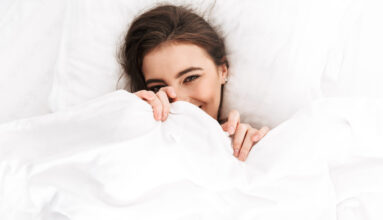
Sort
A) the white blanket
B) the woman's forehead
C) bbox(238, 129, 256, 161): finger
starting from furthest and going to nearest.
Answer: the woman's forehead → bbox(238, 129, 256, 161): finger → the white blanket

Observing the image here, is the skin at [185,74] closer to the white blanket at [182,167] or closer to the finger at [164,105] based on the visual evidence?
the finger at [164,105]

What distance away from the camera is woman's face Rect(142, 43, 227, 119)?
100 centimetres

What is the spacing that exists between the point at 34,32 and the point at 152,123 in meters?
0.67

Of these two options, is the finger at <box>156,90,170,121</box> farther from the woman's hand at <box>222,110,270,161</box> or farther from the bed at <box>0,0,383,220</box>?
the woman's hand at <box>222,110,270,161</box>

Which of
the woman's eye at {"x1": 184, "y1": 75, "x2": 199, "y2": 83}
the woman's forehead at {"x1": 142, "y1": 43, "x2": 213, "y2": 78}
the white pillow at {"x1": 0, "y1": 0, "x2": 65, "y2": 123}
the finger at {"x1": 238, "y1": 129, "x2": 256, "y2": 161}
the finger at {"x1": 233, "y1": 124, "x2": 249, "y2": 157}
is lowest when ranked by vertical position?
the white pillow at {"x1": 0, "y1": 0, "x2": 65, "y2": 123}

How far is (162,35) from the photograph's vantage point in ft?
3.38

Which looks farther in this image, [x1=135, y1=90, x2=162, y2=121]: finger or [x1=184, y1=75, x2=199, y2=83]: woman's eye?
[x1=184, y1=75, x2=199, y2=83]: woman's eye

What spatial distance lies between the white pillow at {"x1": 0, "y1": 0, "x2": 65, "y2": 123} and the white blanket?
1.20 feet

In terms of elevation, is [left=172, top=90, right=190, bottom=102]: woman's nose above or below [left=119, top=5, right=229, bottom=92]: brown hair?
below

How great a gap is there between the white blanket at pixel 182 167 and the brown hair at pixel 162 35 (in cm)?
31

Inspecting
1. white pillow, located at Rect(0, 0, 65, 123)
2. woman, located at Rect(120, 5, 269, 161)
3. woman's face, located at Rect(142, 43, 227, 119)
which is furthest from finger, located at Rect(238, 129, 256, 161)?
white pillow, located at Rect(0, 0, 65, 123)

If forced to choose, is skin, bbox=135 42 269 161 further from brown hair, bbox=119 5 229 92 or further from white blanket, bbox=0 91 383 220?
white blanket, bbox=0 91 383 220

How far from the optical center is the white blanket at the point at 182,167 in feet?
1.96

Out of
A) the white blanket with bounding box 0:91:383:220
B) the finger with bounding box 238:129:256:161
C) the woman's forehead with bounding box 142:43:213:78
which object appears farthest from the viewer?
the woman's forehead with bounding box 142:43:213:78
